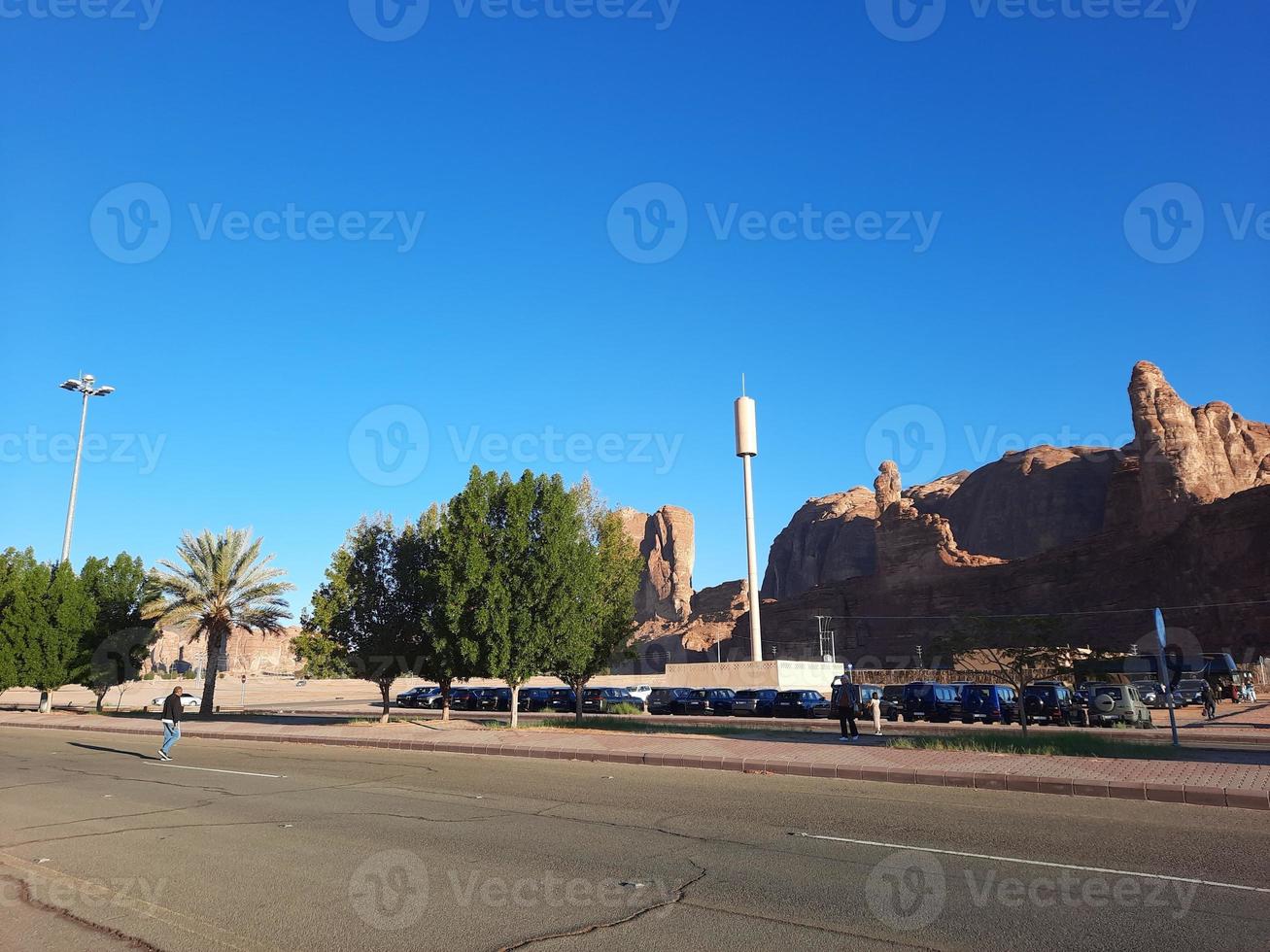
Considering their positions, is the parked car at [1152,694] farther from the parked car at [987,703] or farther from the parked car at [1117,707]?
the parked car at [1117,707]

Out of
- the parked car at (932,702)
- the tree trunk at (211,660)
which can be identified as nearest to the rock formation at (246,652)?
the tree trunk at (211,660)

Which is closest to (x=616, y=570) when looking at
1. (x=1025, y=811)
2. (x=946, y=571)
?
(x=1025, y=811)

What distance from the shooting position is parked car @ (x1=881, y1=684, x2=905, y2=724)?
36000 millimetres

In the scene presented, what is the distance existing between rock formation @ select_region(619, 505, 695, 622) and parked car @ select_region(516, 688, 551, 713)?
421 feet

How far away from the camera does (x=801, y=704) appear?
1540 inches

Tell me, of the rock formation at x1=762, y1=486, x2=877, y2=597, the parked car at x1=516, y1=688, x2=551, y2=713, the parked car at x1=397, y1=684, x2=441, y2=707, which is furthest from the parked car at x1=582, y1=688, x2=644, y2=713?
the rock formation at x1=762, y1=486, x2=877, y2=597

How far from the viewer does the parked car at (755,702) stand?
4050 cm

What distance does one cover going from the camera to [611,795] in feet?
40.4

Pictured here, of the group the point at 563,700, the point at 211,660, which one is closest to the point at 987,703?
the point at 563,700

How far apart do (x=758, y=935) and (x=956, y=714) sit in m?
32.7

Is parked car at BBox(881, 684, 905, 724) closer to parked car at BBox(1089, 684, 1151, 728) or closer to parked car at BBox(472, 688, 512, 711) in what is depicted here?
parked car at BBox(1089, 684, 1151, 728)

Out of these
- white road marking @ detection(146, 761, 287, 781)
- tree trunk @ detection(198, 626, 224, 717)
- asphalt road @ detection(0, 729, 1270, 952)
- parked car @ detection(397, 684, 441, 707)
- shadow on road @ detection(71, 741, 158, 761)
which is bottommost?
parked car @ detection(397, 684, 441, 707)

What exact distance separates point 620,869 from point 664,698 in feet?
125

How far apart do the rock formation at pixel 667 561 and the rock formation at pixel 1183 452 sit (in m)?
99.4
